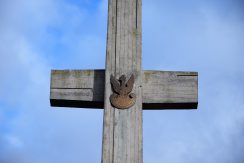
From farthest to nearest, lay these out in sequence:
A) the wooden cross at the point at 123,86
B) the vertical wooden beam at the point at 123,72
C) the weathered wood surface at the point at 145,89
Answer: the weathered wood surface at the point at 145,89 < the wooden cross at the point at 123,86 < the vertical wooden beam at the point at 123,72

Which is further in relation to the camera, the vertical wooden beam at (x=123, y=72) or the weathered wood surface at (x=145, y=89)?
the weathered wood surface at (x=145, y=89)

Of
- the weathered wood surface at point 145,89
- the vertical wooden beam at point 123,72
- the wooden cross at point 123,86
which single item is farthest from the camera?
the weathered wood surface at point 145,89

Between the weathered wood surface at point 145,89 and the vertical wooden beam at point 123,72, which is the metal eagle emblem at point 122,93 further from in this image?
the weathered wood surface at point 145,89

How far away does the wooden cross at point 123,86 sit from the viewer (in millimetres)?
5816

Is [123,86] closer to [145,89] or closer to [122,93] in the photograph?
[122,93]

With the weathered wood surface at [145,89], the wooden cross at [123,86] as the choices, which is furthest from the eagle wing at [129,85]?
the weathered wood surface at [145,89]

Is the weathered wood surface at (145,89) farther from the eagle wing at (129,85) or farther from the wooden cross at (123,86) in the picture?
the eagle wing at (129,85)

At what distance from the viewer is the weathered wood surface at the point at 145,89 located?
6.11 m

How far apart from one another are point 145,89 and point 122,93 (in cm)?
28

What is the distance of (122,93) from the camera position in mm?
5914

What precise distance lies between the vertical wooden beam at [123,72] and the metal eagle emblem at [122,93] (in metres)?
0.04

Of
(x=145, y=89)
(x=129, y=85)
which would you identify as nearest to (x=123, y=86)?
(x=129, y=85)

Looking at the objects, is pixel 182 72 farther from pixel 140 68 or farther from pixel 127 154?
pixel 127 154

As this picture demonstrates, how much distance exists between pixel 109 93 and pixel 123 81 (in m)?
0.17
